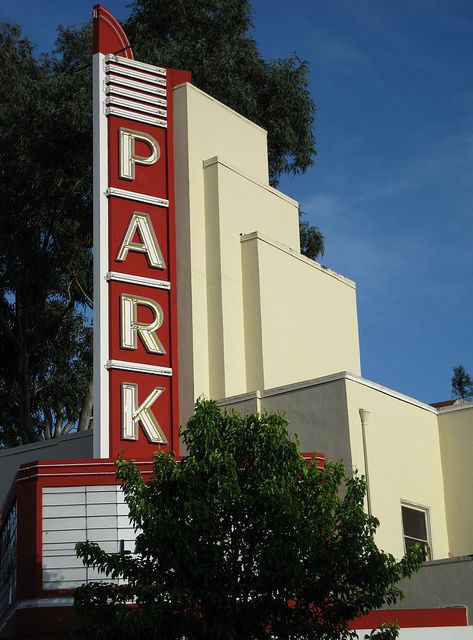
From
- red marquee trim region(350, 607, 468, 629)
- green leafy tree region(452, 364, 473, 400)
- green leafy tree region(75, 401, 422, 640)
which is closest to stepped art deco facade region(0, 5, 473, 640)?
red marquee trim region(350, 607, 468, 629)

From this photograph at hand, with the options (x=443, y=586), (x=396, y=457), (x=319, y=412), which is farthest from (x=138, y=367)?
(x=443, y=586)

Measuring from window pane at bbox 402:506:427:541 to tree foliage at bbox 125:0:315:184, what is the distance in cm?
1753

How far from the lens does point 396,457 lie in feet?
74.6

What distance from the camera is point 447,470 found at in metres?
24.0

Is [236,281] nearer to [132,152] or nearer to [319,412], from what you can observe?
[132,152]

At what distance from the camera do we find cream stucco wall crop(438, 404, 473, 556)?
2356 centimetres

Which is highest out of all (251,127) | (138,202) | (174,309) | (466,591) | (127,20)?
(127,20)

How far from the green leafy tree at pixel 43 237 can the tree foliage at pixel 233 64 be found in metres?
2.78

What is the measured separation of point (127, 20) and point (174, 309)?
18.9 meters

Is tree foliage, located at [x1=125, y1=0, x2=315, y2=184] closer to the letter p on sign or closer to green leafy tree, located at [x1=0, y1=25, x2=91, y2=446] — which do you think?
green leafy tree, located at [x1=0, y1=25, x2=91, y2=446]

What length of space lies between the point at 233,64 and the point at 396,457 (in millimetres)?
18378

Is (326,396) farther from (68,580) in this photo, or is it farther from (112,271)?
(68,580)

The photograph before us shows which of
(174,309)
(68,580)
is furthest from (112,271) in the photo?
(68,580)

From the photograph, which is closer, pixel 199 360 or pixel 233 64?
pixel 199 360
